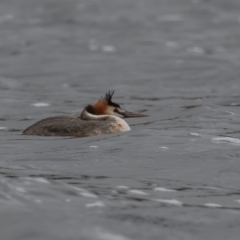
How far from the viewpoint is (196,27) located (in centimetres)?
2547

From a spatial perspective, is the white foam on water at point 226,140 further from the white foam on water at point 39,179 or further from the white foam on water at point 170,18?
the white foam on water at point 170,18

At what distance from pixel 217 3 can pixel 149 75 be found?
7798mm

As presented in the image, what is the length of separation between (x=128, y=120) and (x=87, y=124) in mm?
2015

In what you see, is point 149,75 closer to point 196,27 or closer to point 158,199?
point 196,27

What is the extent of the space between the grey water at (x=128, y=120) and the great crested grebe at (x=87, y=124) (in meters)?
0.19

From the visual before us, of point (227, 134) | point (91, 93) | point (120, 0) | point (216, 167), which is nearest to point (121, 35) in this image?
point (120, 0)

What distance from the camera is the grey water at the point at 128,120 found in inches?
309

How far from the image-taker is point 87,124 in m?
12.6

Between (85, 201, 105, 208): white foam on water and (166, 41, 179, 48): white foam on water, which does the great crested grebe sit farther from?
(166, 41, 179, 48): white foam on water

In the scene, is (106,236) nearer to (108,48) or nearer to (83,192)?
(83,192)

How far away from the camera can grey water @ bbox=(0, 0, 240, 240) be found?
7.86 m

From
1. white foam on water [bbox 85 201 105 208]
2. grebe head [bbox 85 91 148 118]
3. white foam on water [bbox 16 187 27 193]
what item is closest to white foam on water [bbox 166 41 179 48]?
grebe head [bbox 85 91 148 118]

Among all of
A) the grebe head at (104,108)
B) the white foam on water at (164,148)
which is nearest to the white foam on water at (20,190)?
the white foam on water at (164,148)

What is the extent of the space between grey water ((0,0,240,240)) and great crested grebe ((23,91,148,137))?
7.4 inches
